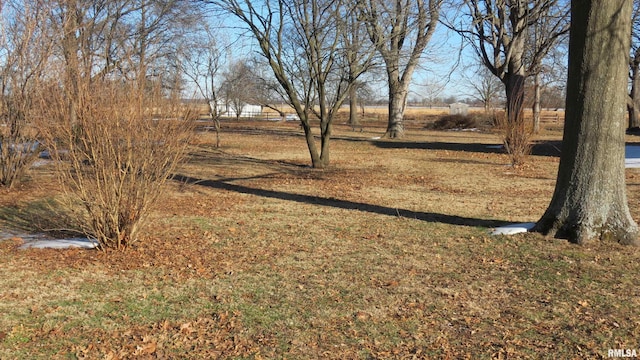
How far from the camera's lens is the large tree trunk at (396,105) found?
2709 centimetres

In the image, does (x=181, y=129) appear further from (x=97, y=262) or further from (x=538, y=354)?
(x=538, y=354)

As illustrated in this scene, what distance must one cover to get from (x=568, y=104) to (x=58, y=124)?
5.65 meters

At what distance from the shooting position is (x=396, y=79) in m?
27.0

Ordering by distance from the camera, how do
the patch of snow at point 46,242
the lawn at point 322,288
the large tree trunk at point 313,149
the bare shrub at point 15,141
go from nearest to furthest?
the lawn at point 322,288 → the patch of snow at point 46,242 → the bare shrub at point 15,141 → the large tree trunk at point 313,149

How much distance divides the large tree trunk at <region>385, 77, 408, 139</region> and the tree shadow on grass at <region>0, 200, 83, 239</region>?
67.6 feet

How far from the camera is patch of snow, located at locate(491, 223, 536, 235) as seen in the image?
6.79 meters

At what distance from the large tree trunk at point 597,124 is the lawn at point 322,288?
343 mm

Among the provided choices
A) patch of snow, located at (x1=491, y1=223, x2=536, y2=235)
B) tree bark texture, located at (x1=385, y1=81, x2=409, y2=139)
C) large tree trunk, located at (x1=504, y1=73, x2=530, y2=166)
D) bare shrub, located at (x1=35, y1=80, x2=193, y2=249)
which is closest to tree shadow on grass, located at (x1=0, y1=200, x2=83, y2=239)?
bare shrub, located at (x1=35, y1=80, x2=193, y2=249)

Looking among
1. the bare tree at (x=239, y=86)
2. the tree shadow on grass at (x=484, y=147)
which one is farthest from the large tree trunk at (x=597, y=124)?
the bare tree at (x=239, y=86)

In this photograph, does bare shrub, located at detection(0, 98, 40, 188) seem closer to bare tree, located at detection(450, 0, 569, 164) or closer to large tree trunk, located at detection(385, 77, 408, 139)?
bare tree, located at detection(450, 0, 569, 164)

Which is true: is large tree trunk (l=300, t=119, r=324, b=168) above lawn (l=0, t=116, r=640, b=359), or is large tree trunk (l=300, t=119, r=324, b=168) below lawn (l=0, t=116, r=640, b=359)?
above

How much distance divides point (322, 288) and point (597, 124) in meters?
3.65

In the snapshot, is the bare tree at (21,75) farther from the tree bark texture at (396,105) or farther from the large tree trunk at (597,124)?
the tree bark texture at (396,105)

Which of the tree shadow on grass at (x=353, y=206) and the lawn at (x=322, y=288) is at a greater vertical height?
the tree shadow on grass at (x=353, y=206)
